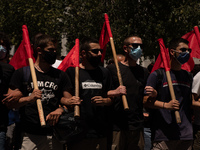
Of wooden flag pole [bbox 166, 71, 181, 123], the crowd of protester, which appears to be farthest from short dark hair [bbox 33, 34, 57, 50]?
wooden flag pole [bbox 166, 71, 181, 123]

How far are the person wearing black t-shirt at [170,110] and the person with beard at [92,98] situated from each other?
1.96ft

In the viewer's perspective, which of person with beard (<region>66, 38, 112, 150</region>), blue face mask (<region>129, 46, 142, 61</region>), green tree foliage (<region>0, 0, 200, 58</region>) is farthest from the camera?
green tree foliage (<region>0, 0, 200, 58</region>)

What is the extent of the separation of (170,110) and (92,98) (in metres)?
1.12

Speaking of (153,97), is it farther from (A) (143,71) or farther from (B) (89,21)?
(B) (89,21)

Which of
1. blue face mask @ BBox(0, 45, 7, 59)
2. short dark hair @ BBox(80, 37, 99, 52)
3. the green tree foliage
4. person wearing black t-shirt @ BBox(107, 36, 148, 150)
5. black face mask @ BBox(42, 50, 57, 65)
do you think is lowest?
person wearing black t-shirt @ BBox(107, 36, 148, 150)

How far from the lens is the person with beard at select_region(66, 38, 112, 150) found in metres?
4.34

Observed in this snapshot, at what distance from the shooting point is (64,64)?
545cm

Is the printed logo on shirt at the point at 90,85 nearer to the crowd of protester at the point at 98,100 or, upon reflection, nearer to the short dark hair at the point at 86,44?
the crowd of protester at the point at 98,100

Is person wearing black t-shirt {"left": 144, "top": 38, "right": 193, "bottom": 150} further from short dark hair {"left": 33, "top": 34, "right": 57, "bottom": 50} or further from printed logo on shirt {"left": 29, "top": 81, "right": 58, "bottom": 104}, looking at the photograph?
short dark hair {"left": 33, "top": 34, "right": 57, "bottom": 50}

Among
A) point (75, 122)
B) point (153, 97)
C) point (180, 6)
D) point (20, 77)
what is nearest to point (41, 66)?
point (20, 77)

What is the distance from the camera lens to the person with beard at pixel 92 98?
14.3ft

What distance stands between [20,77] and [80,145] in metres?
1.13

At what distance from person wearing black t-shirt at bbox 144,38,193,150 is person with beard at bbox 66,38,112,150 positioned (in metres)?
0.60

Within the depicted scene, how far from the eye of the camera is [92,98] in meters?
4.27
